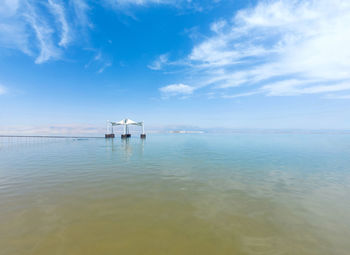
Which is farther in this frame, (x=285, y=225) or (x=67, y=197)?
(x=67, y=197)

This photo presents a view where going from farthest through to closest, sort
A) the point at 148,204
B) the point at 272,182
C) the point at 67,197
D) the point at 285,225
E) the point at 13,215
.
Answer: the point at 272,182
the point at 67,197
the point at 148,204
the point at 13,215
the point at 285,225

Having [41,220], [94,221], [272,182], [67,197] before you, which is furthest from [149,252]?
[272,182]

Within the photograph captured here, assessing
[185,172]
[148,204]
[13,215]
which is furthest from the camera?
[185,172]

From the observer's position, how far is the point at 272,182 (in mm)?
8367

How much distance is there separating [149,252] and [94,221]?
230 centimetres

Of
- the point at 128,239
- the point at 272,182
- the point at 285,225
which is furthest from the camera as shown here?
the point at 272,182

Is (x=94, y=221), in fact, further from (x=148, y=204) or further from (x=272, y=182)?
(x=272, y=182)

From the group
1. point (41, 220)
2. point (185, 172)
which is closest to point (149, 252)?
point (41, 220)

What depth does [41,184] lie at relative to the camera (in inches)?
314

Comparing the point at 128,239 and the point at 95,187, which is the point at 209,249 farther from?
the point at 95,187

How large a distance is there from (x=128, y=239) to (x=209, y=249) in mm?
2083

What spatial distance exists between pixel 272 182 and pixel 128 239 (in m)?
8.28

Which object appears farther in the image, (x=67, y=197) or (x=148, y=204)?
(x=67, y=197)

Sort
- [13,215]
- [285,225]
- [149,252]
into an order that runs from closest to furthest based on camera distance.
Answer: [149,252], [285,225], [13,215]
